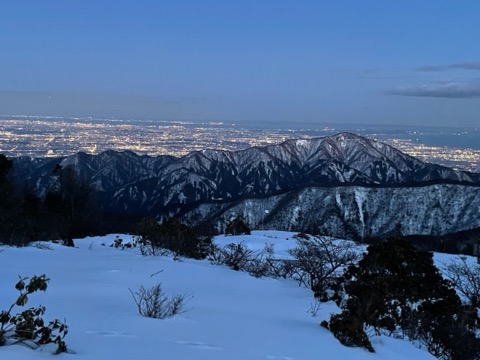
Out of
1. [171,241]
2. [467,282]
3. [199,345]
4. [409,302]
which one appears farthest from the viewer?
[467,282]

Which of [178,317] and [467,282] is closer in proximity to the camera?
[178,317]

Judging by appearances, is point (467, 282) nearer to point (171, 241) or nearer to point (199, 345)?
point (171, 241)

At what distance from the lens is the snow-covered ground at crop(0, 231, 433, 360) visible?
4.13 metres

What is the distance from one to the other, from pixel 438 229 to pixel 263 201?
141ft

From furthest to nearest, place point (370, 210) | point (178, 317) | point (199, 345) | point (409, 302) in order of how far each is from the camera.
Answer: point (370, 210) → point (409, 302) → point (178, 317) → point (199, 345)

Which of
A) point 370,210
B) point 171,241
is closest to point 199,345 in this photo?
point 171,241

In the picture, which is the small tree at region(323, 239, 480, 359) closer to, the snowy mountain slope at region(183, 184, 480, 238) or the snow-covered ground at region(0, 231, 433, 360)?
the snow-covered ground at region(0, 231, 433, 360)

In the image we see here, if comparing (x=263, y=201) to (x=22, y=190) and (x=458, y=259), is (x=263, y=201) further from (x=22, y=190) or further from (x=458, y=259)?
(x=458, y=259)

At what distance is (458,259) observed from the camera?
2786cm

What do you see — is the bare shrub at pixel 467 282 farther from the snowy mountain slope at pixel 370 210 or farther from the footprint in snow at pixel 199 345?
the snowy mountain slope at pixel 370 210

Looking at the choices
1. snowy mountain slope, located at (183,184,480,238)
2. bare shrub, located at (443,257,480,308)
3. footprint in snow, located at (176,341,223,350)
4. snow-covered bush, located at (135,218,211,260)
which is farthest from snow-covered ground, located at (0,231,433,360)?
snowy mountain slope, located at (183,184,480,238)

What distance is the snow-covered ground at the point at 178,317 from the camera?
13.5 feet

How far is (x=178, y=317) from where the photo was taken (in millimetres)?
5574

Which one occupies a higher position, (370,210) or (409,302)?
→ (409,302)
